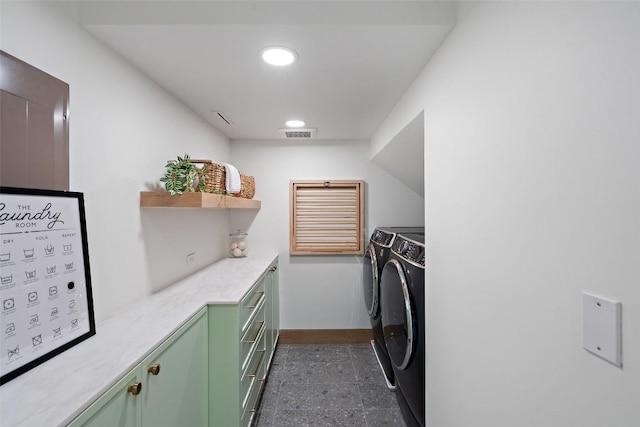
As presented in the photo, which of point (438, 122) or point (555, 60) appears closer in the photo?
point (555, 60)

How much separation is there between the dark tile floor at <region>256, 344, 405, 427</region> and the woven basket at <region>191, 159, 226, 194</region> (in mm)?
1627

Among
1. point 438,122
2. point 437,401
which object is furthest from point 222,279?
point 438,122

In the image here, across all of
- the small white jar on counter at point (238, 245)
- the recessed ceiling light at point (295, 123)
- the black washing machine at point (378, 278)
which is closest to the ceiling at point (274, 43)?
the recessed ceiling light at point (295, 123)

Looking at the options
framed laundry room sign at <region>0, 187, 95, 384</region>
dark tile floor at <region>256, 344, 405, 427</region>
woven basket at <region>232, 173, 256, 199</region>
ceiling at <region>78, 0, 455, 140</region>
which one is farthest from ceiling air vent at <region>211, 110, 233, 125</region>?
dark tile floor at <region>256, 344, 405, 427</region>

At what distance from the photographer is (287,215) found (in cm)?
292

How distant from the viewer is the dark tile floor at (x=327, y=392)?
1.82 meters

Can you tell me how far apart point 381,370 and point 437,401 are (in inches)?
49.2

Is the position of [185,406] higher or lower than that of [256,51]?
lower

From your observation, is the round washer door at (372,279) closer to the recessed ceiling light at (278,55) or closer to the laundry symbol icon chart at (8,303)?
the recessed ceiling light at (278,55)

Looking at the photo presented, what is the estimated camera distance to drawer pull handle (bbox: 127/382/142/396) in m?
0.83

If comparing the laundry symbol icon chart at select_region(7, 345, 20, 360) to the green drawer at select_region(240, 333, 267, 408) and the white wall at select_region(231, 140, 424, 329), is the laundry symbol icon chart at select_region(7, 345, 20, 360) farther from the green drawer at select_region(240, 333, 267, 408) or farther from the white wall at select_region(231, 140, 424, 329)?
the white wall at select_region(231, 140, 424, 329)

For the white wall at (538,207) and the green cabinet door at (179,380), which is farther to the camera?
the green cabinet door at (179,380)

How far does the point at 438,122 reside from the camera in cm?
123

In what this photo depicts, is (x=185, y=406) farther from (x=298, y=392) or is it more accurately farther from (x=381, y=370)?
(x=381, y=370)
